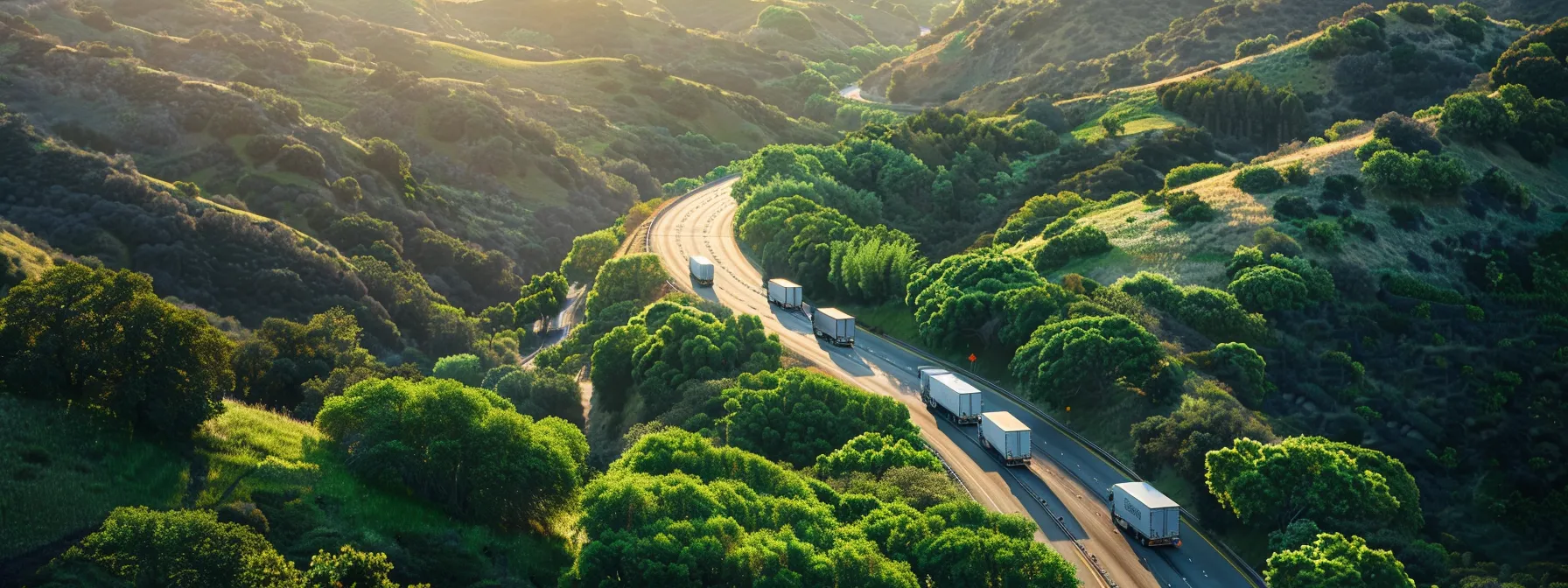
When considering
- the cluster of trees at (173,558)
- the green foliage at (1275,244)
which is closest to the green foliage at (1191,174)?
the green foliage at (1275,244)

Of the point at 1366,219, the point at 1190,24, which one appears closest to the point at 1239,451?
the point at 1366,219

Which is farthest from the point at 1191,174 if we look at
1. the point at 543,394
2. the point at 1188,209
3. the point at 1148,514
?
the point at 1148,514

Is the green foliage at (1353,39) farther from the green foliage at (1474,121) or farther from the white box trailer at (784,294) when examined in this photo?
the white box trailer at (784,294)

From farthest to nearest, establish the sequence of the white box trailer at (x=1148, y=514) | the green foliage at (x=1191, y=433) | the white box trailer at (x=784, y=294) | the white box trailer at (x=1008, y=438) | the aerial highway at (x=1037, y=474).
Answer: the white box trailer at (x=784, y=294) → the white box trailer at (x=1008, y=438) → the green foliage at (x=1191, y=433) → the white box trailer at (x=1148, y=514) → the aerial highway at (x=1037, y=474)

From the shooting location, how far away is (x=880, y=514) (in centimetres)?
4919

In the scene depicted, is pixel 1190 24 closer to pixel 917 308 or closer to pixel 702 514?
pixel 917 308

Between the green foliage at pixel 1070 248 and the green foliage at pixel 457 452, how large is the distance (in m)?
49.4

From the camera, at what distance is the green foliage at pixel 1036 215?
4299 inches

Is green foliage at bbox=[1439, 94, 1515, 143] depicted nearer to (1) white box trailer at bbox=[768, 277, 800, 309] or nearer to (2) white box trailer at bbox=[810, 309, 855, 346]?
(2) white box trailer at bbox=[810, 309, 855, 346]

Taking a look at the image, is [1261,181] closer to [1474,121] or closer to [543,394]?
[1474,121]

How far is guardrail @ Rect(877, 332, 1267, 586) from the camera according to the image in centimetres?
5509

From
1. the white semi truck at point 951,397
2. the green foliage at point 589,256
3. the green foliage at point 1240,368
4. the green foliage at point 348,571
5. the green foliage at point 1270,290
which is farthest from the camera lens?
the green foliage at point 589,256

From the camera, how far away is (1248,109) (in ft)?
464

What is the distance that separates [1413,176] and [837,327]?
45.1m
